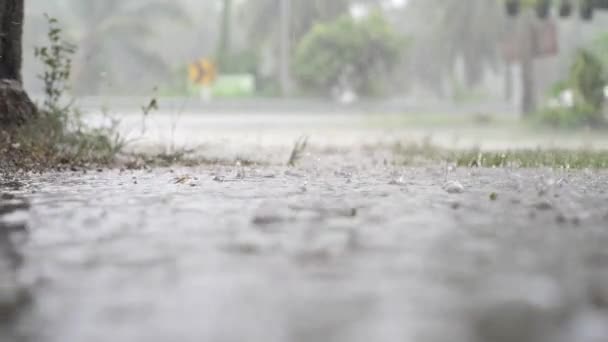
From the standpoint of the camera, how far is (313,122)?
82.2 feet

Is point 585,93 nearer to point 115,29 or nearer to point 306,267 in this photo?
point 306,267

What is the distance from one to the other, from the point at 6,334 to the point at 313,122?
23711mm

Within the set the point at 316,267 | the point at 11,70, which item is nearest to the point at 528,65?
the point at 11,70

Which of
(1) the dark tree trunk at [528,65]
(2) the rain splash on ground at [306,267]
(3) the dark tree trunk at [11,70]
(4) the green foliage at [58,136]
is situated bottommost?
(2) the rain splash on ground at [306,267]

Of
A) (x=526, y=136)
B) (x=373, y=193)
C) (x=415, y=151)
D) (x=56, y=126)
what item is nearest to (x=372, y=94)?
(x=526, y=136)

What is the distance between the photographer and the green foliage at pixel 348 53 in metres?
Answer: 32.1

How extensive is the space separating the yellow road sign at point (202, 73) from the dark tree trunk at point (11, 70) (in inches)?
1111

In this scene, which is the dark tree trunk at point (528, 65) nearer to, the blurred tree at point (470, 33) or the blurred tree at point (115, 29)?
the blurred tree at point (470, 33)

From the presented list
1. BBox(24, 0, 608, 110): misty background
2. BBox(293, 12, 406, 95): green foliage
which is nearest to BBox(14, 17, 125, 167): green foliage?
BBox(24, 0, 608, 110): misty background

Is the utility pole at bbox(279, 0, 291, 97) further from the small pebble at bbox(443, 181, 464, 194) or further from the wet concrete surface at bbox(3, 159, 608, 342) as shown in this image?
the wet concrete surface at bbox(3, 159, 608, 342)

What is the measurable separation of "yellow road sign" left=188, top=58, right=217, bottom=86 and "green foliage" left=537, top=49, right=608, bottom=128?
1787 cm

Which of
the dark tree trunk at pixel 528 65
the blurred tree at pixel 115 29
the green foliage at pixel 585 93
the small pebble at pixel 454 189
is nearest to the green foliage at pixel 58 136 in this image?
the small pebble at pixel 454 189

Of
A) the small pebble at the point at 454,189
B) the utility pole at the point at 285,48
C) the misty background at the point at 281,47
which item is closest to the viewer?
the small pebble at the point at 454,189

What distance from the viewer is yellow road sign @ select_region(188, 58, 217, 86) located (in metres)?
34.9
